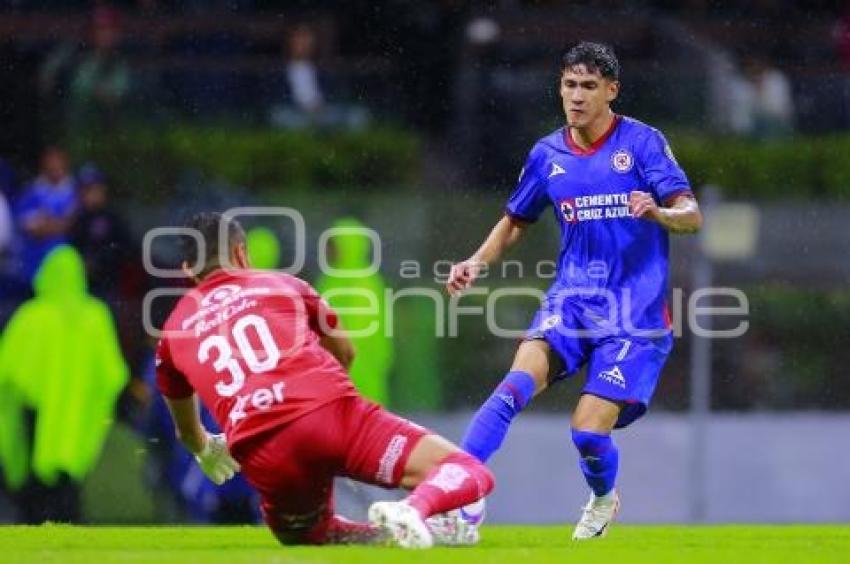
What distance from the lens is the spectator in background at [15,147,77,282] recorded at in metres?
12.9

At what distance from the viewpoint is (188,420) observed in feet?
26.1

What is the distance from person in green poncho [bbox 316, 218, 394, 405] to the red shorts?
214 inches

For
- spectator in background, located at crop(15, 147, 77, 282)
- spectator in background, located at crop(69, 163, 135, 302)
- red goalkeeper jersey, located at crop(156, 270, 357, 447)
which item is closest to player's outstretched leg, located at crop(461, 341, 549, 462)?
red goalkeeper jersey, located at crop(156, 270, 357, 447)

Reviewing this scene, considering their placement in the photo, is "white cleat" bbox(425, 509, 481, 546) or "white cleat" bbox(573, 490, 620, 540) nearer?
"white cleat" bbox(425, 509, 481, 546)

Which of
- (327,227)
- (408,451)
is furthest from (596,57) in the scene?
(327,227)

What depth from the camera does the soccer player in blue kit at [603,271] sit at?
8.90 metres

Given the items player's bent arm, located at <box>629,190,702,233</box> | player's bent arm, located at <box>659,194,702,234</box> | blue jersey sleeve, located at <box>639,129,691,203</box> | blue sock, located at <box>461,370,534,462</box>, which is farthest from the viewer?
blue jersey sleeve, located at <box>639,129,691,203</box>

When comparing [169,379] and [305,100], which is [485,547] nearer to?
[169,379]

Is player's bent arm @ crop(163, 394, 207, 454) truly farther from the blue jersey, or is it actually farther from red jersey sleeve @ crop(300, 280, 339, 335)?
the blue jersey

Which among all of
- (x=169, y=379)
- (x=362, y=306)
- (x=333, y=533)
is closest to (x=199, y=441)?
(x=169, y=379)

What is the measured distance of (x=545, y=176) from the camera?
919cm

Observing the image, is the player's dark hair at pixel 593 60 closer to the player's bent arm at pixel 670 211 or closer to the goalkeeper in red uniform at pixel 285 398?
the player's bent arm at pixel 670 211

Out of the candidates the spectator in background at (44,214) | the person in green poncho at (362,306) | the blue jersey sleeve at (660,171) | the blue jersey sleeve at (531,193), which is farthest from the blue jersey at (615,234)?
the spectator in background at (44,214)

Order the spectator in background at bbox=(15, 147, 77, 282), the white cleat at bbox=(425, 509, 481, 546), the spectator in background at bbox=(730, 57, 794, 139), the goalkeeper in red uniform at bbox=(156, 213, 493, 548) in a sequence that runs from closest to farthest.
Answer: the goalkeeper in red uniform at bbox=(156, 213, 493, 548) < the white cleat at bbox=(425, 509, 481, 546) < the spectator in background at bbox=(15, 147, 77, 282) < the spectator in background at bbox=(730, 57, 794, 139)
